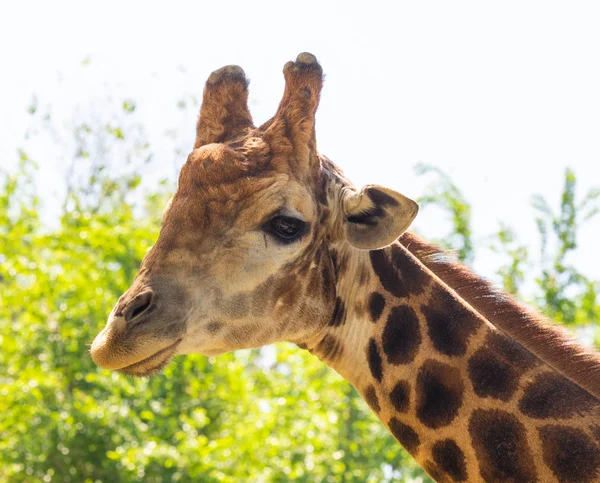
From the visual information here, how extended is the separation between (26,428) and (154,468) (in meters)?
2.43

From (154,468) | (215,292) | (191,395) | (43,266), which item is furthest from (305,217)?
(43,266)

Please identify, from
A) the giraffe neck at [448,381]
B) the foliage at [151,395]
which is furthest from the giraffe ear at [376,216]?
the foliage at [151,395]

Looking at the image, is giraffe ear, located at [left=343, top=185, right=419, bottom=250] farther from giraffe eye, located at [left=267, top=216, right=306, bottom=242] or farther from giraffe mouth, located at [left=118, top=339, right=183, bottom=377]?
giraffe mouth, located at [left=118, top=339, right=183, bottom=377]

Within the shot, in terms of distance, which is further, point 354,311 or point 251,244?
point 354,311

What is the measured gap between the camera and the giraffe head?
4.52 metres

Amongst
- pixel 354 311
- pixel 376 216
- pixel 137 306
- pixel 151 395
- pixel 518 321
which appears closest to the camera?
pixel 137 306

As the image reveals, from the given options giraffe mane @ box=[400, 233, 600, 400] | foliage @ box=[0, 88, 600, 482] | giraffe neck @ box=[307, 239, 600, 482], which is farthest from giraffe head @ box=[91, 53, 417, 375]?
foliage @ box=[0, 88, 600, 482]

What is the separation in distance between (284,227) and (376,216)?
0.49 m

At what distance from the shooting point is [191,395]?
12.2 metres

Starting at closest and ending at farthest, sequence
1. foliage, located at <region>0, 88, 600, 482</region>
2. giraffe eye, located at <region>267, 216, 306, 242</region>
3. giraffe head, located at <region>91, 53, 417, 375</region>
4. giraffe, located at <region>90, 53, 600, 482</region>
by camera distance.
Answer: giraffe, located at <region>90, 53, 600, 482</region>, giraffe head, located at <region>91, 53, 417, 375</region>, giraffe eye, located at <region>267, 216, 306, 242</region>, foliage, located at <region>0, 88, 600, 482</region>

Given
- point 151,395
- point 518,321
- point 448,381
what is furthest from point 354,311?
point 151,395

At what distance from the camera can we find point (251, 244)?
4746 millimetres

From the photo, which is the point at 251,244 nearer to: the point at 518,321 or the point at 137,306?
the point at 137,306

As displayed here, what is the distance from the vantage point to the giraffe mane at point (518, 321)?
4.44m
